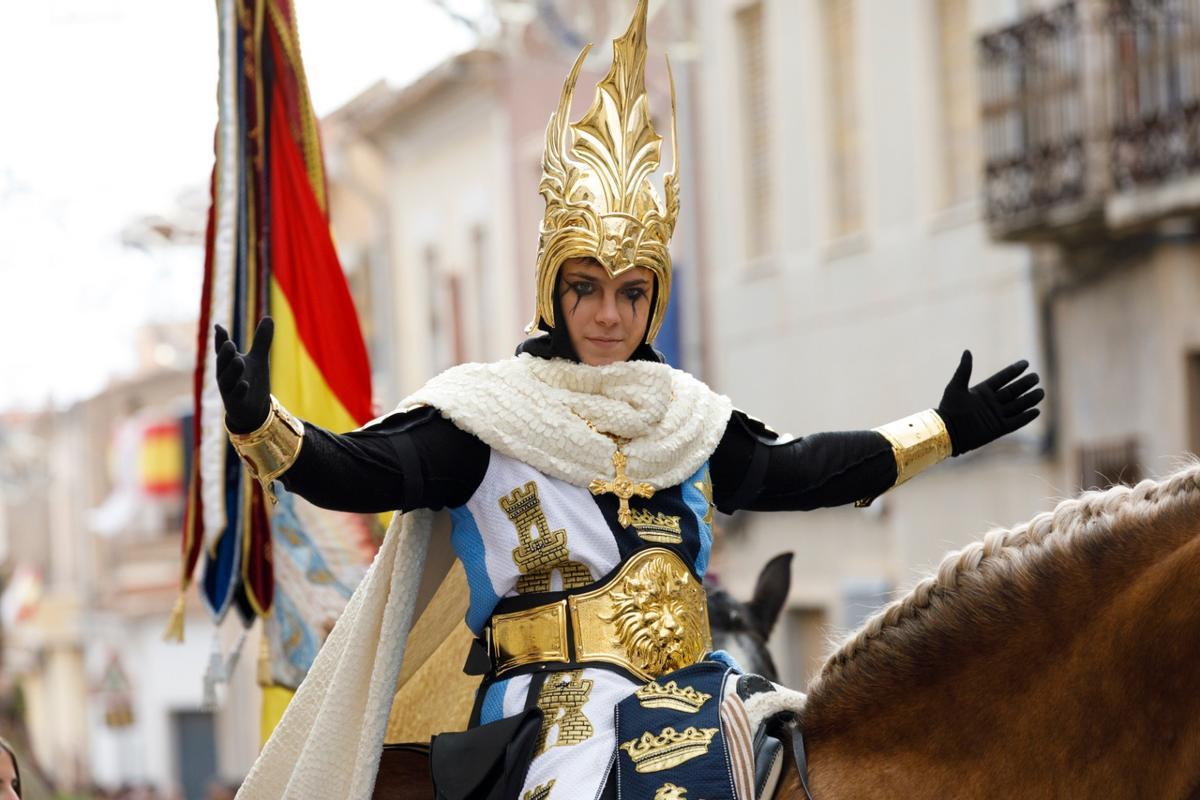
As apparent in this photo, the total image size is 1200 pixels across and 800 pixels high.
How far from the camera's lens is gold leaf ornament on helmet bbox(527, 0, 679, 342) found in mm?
4441

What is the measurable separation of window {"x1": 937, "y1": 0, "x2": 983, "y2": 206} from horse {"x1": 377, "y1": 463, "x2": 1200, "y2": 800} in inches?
510

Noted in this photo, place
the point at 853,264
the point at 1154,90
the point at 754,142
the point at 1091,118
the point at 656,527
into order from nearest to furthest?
the point at 656,527, the point at 1154,90, the point at 1091,118, the point at 853,264, the point at 754,142

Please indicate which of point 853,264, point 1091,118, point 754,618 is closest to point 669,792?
point 754,618

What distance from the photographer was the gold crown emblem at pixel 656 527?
14.4 feet

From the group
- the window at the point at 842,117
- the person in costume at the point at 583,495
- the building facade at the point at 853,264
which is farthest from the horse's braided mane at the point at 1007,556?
the window at the point at 842,117

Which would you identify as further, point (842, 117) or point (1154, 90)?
point (842, 117)

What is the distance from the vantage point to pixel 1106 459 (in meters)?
15.1

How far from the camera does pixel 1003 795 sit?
391 centimetres

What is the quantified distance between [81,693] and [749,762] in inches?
2158

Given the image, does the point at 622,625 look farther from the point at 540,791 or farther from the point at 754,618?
the point at 754,618

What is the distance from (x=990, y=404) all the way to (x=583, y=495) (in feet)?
2.92

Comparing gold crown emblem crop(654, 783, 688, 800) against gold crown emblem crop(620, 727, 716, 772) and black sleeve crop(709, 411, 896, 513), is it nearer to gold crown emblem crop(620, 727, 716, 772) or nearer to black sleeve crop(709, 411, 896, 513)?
gold crown emblem crop(620, 727, 716, 772)

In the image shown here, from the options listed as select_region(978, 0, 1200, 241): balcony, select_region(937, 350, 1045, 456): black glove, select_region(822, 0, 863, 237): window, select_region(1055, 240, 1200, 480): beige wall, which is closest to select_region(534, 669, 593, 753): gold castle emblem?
select_region(937, 350, 1045, 456): black glove

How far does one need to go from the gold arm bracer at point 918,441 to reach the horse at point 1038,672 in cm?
60
